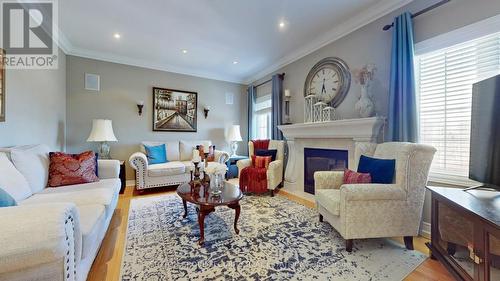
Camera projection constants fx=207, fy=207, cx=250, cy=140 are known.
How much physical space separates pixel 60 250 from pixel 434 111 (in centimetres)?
316

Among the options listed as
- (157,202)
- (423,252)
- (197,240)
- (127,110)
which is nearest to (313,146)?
(423,252)

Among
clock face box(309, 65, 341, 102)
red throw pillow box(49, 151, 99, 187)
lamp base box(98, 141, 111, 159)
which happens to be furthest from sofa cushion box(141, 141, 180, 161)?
clock face box(309, 65, 341, 102)

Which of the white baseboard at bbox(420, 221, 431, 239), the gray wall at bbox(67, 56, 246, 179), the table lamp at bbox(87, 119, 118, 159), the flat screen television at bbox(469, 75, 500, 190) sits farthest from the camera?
the gray wall at bbox(67, 56, 246, 179)

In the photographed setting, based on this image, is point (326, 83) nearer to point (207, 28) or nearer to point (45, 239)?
point (207, 28)

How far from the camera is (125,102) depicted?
421 centimetres

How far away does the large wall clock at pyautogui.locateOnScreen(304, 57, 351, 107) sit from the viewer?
3.04 meters

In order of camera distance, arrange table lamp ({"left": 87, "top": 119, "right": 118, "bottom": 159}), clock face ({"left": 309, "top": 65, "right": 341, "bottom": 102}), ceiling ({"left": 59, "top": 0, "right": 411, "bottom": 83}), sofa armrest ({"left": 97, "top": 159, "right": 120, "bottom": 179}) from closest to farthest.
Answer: ceiling ({"left": 59, "top": 0, "right": 411, "bottom": 83}) → sofa armrest ({"left": 97, "top": 159, "right": 120, "bottom": 179}) → clock face ({"left": 309, "top": 65, "right": 341, "bottom": 102}) → table lamp ({"left": 87, "top": 119, "right": 118, "bottom": 159})

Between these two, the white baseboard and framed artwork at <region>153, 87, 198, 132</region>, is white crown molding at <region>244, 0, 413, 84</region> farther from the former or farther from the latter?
the white baseboard

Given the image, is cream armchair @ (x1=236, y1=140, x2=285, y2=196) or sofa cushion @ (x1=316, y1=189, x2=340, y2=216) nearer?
sofa cushion @ (x1=316, y1=189, x2=340, y2=216)

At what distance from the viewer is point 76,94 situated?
12.5ft

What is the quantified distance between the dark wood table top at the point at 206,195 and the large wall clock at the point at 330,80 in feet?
6.86

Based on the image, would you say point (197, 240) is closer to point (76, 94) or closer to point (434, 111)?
point (434, 111)

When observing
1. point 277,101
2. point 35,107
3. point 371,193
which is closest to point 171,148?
point 35,107

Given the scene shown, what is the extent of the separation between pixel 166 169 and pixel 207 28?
2428 mm
